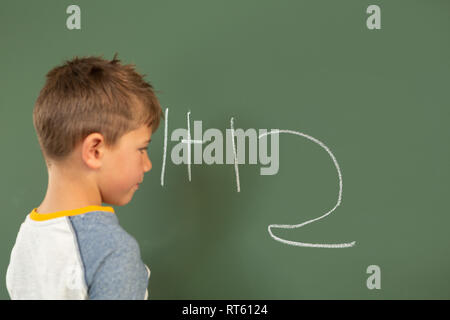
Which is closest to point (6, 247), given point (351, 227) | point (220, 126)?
point (220, 126)

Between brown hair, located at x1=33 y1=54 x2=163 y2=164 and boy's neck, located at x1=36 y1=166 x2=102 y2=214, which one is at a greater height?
brown hair, located at x1=33 y1=54 x2=163 y2=164

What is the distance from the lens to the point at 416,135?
84 cm

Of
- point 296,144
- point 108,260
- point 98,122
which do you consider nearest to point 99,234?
point 108,260

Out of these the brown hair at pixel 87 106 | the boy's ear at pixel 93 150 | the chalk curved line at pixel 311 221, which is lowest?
the chalk curved line at pixel 311 221

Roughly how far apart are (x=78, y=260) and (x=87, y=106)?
0.65 feet

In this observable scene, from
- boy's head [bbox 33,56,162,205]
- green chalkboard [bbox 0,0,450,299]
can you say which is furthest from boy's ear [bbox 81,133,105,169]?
green chalkboard [bbox 0,0,450,299]

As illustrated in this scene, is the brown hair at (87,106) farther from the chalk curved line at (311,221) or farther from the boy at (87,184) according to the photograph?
the chalk curved line at (311,221)

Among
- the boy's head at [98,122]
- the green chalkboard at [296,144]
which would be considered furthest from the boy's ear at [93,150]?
the green chalkboard at [296,144]

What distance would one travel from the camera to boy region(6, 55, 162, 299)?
0.51 meters

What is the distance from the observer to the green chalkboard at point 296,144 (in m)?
0.84

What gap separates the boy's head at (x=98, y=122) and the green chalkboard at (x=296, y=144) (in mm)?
280

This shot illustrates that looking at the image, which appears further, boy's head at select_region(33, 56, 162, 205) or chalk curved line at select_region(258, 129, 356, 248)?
chalk curved line at select_region(258, 129, 356, 248)

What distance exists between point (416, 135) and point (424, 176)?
0.08 m

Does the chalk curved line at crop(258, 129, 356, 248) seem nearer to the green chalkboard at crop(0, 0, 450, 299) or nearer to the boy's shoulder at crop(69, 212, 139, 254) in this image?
the green chalkboard at crop(0, 0, 450, 299)
